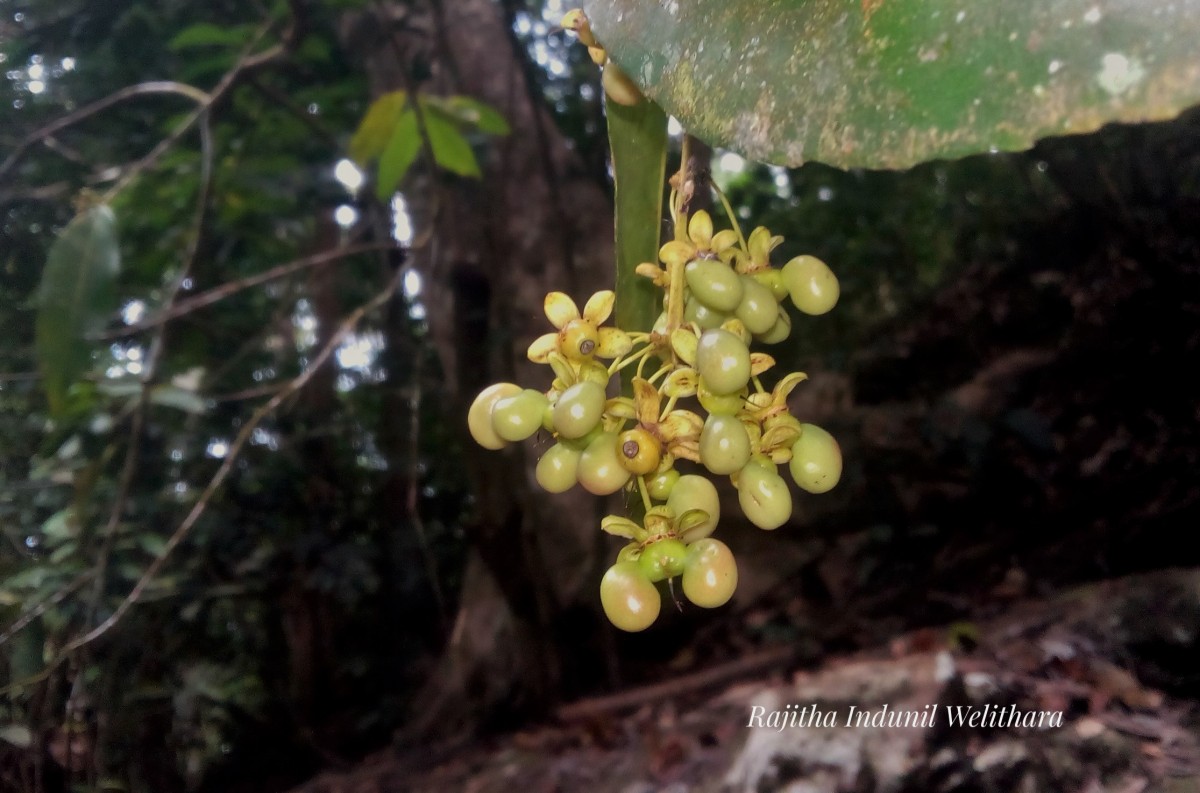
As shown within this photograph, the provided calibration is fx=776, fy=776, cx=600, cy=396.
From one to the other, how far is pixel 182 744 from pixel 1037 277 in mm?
2951

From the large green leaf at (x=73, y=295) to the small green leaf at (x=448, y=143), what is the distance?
648 mm

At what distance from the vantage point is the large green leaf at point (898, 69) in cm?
33

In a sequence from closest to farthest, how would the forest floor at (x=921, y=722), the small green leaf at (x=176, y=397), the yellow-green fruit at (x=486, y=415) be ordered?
the yellow-green fruit at (x=486, y=415)
the forest floor at (x=921, y=722)
the small green leaf at (x=176, y=397)

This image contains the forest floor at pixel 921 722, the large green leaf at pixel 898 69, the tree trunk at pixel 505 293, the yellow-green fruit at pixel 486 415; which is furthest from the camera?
the tree trunk at pixel 505 293

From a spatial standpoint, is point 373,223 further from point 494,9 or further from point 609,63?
point 609,63

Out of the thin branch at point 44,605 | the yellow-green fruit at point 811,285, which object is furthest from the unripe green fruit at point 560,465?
the thin branch at point 44,605

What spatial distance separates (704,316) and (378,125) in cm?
127

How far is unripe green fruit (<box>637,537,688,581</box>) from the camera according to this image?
54 cm

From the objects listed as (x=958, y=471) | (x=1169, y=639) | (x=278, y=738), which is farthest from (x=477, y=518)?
(x=1169, y=639)

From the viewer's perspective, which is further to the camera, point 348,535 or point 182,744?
point 348,535

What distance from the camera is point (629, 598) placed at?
520 millimetres

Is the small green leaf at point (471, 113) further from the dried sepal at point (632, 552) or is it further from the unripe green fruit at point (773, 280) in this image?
the dried sepal at point (632, 552)

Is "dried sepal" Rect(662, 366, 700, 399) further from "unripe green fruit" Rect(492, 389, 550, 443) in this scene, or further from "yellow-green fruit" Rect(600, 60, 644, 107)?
"yellow-green fruit" Rect(600, 60, 644, 107)

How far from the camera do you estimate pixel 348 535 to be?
2668mm
